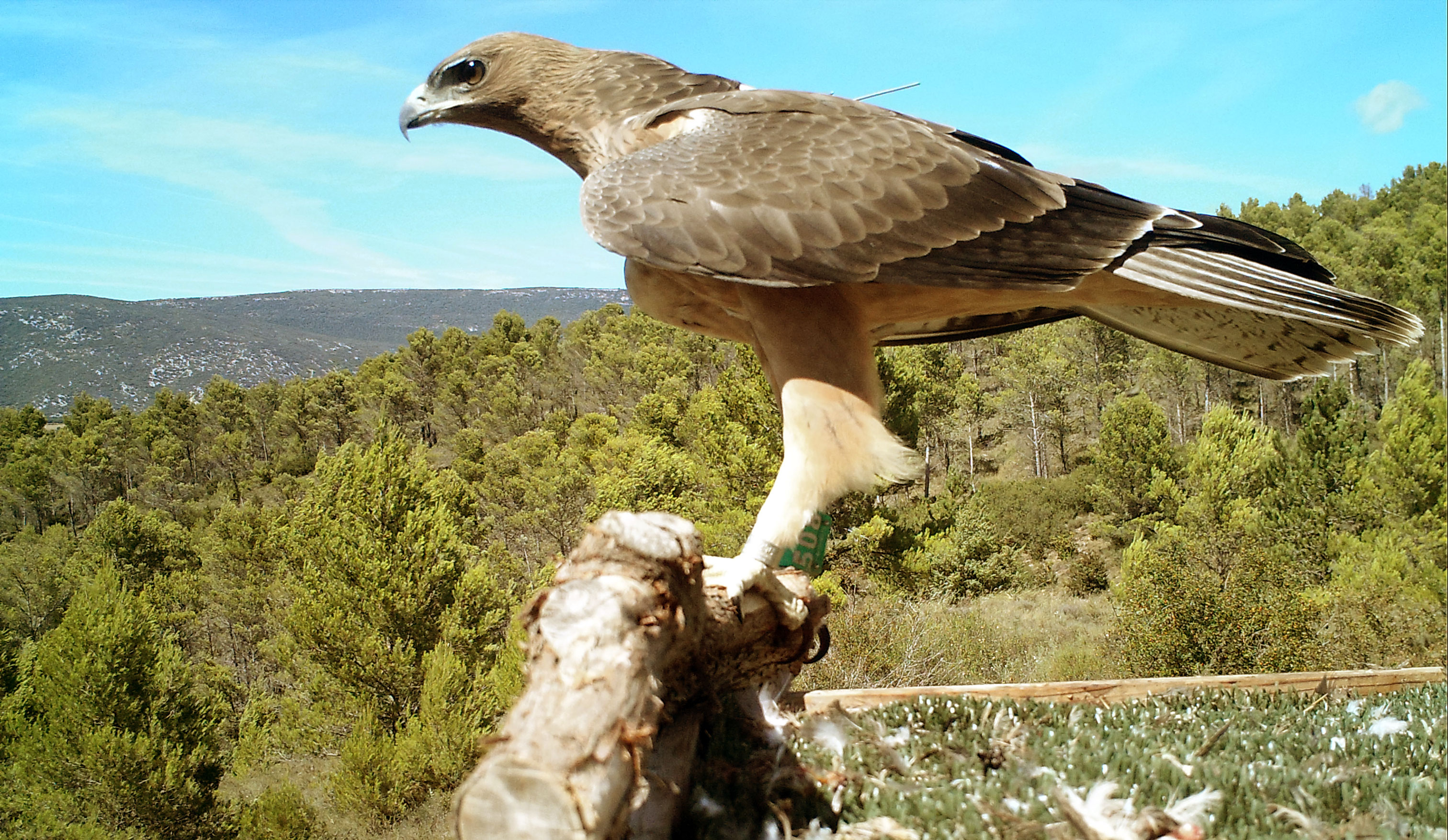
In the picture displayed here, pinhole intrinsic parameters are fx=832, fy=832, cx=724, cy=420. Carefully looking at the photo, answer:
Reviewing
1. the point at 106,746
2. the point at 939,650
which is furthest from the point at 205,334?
the point at 939,650

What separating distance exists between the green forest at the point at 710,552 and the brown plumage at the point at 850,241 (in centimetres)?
580

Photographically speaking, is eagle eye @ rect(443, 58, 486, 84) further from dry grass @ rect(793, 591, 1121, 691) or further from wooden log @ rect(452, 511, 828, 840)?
dry grass @ rect(793, 591, 1121, 691)

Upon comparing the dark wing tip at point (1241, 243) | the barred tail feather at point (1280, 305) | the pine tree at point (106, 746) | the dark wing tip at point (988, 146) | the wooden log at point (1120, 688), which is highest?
the dark wing tip at point (988, 146)

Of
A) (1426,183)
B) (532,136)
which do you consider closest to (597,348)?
(532,136)

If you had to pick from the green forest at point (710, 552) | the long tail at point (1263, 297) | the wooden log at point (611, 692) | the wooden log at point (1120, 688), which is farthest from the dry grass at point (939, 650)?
the wooden log at point (611, 692)

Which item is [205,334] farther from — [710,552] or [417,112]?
[417,112]

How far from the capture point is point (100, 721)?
25.7m

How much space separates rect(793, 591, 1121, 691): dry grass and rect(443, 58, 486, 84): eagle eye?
16.5 meters

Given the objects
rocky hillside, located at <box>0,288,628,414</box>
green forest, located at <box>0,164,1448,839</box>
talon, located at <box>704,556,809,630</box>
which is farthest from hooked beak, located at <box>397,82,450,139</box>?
rocky hillside, located at <box>0,288,628,414</box>

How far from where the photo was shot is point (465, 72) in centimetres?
378

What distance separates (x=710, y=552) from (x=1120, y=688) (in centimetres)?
2173

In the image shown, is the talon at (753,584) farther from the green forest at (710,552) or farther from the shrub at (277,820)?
the shrub at (277,820)

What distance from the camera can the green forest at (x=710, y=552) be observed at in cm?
2312

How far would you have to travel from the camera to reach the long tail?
2.98 m
